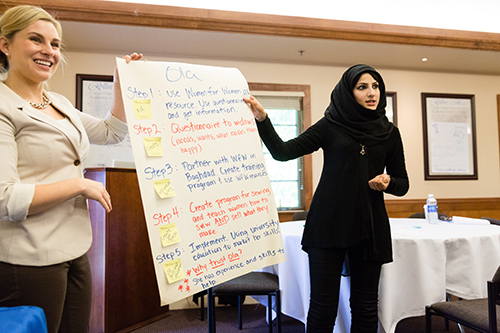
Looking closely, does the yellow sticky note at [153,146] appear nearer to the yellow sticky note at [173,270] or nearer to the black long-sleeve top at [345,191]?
the yellow sticky note at [173,270]

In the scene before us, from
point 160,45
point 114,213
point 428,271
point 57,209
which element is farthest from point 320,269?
point 160,45

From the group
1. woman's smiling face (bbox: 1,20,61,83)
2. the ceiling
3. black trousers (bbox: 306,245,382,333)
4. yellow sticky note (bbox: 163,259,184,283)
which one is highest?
the ceiling

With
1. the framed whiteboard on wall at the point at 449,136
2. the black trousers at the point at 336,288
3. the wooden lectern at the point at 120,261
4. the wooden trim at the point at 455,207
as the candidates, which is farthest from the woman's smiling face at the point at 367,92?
the framed whiteboard on wall at the point at 449,136

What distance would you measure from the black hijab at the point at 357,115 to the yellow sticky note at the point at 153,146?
842 millimetres

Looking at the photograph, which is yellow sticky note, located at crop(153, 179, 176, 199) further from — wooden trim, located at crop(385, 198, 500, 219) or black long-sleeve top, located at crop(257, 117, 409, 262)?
wooden trim, located at crop(385, 198, 500, 219)

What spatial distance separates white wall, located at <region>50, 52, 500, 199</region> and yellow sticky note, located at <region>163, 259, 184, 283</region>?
317 cm

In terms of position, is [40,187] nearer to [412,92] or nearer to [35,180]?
[35,180]

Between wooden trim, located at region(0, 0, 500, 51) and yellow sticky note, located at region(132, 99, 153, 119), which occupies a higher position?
wooden trim, located at region(0, 0, 500, 51)

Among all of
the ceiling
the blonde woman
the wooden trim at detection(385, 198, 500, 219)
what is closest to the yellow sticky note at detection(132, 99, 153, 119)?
the blonde woman

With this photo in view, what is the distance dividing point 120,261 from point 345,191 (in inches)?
79.8

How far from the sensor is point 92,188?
41.0 inches

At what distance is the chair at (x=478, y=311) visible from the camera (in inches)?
62.6

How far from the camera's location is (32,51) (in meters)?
1.04

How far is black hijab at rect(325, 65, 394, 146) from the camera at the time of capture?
1692 millimetres
